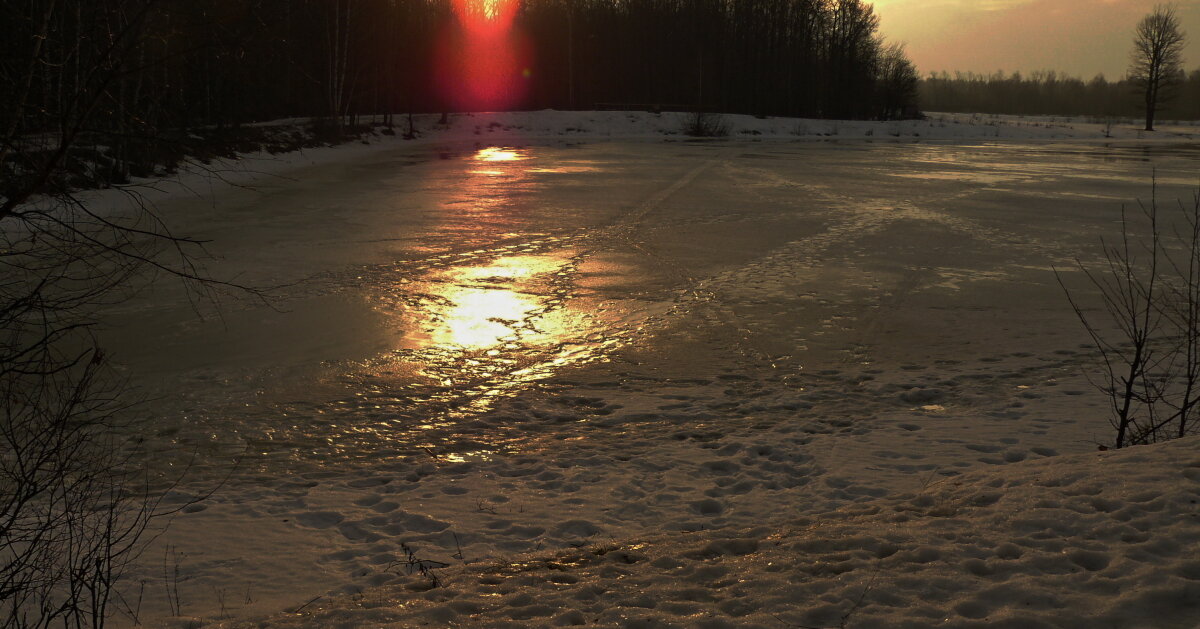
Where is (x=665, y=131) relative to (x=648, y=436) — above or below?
above

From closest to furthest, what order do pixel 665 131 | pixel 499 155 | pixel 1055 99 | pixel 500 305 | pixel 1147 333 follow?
pixel 1147 333 < pixel 500 305 < pixel 499 155 < pixel 665 131 < pixel 1055 99

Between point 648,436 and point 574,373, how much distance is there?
1.67 m

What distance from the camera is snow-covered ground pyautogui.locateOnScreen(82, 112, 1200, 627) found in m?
4.36

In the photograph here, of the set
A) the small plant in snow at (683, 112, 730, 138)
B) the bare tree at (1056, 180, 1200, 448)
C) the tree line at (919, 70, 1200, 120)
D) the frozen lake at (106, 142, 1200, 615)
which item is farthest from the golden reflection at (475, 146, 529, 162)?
the tree line at (919, 70, 1200, 120)

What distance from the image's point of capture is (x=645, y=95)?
255 feet

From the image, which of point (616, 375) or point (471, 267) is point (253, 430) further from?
point (471, 267)

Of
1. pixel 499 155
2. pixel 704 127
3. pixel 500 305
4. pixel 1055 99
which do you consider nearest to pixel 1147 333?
pixel 500 305

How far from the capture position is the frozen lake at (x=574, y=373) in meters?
5.76

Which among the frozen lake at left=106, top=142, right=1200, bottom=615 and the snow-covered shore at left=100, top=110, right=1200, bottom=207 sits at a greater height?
the snow-covered shore at left=100, top=110, right=1200, bottom=207

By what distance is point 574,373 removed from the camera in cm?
862

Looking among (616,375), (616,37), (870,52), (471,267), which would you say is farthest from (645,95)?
(616,375)

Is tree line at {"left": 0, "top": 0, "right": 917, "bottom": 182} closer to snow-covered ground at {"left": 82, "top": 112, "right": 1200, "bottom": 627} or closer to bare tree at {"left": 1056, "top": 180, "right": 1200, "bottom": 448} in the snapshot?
snow-covered ground at {"left": 82, "top": 112, "right": 1200, "bottom": 627}

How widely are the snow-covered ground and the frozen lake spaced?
0.03 m

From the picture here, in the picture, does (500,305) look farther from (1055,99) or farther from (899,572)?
(1055,99)
